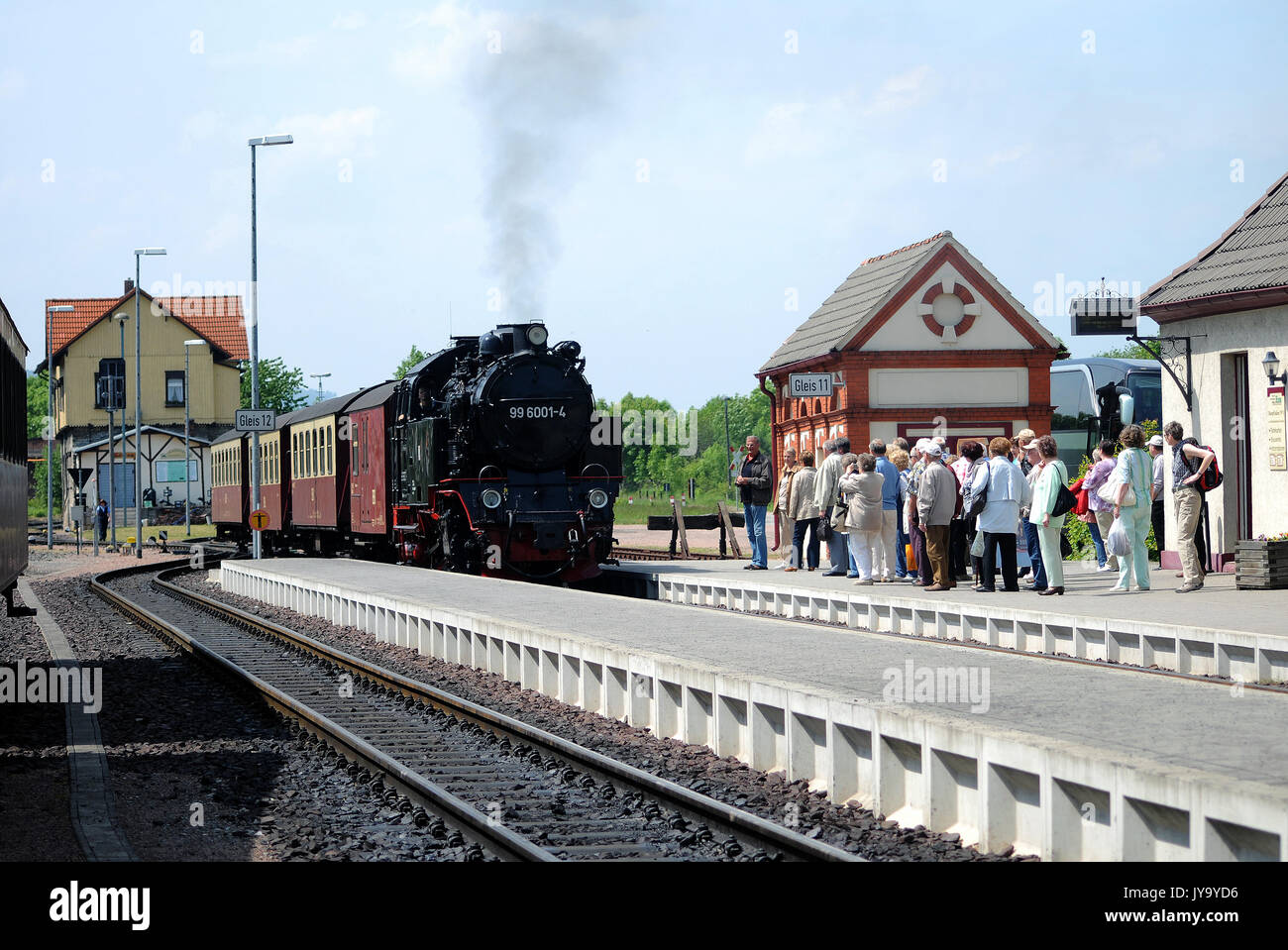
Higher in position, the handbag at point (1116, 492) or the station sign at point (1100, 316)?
the station sign at point (1100, 316)

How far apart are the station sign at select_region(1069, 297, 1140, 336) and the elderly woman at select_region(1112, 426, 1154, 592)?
1902 cm

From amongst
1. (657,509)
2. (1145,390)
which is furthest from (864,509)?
(657,509)

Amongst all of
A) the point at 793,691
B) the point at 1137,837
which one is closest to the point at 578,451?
the point at 793,691

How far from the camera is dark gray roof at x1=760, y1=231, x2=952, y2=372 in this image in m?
32.0

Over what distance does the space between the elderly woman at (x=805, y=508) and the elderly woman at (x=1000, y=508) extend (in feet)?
12.9

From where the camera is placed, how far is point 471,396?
2202 centimetres

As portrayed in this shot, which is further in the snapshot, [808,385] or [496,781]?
[808,385]

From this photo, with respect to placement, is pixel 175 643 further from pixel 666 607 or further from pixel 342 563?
pixel 342 563

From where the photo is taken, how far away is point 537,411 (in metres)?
22.0

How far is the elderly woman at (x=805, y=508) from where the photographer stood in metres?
20.9

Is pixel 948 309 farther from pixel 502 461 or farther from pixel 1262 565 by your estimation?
pixel 1262 565

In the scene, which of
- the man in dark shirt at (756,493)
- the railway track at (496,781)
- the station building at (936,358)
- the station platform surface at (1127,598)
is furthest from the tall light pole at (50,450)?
A: the railway track at (496,781)

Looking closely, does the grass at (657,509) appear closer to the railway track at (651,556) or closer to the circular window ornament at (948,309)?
the railway track at (651,556)

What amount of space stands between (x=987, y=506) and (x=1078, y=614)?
3620mm
